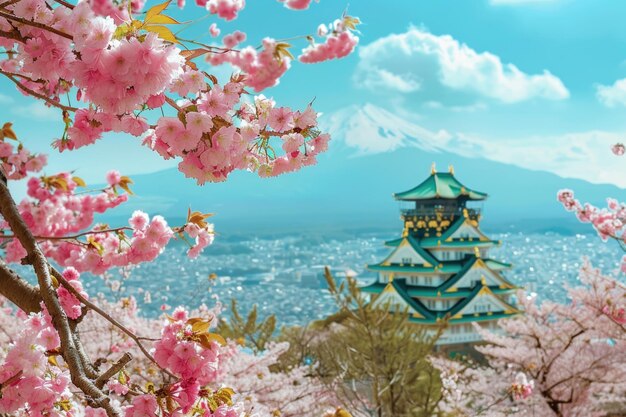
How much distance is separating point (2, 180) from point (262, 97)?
2.68 ft

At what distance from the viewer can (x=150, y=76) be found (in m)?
1.08

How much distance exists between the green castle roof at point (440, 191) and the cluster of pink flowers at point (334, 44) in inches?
649

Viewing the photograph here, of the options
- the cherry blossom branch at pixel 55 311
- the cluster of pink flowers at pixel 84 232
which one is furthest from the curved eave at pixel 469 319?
the cherry blossom branch at pixel 55 311

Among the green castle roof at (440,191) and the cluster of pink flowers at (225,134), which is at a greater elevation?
the green castle roof at (440,191)

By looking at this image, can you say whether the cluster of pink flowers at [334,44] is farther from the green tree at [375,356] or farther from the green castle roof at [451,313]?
the green castle roof at [451,313]

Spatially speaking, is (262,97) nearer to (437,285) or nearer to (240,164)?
(240,164)

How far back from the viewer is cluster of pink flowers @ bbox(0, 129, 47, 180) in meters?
3.42

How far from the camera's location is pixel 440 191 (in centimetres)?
1803

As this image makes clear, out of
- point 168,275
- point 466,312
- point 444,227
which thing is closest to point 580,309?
point 466,312

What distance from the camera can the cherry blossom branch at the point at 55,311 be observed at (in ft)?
3.84

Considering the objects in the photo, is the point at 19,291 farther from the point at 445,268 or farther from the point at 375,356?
the point at 445,268

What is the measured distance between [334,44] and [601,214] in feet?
18.4

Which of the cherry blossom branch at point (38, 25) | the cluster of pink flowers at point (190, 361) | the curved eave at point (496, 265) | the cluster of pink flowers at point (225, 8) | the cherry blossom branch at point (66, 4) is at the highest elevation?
the cluster of pink flowers at point (225, 8)

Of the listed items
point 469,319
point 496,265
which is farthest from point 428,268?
point 496,265
